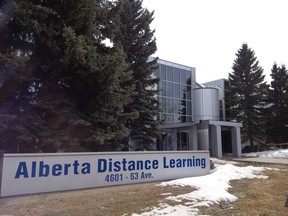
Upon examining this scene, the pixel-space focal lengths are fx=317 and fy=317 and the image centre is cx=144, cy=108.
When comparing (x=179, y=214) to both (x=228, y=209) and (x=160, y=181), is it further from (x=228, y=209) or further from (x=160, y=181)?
(x=160, y=181)

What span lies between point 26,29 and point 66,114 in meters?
3.12

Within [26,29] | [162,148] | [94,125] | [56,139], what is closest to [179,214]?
[56,139]

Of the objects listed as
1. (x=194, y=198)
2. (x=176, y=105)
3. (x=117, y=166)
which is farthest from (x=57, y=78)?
(x=176, y=105)

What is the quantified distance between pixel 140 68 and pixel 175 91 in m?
15.2

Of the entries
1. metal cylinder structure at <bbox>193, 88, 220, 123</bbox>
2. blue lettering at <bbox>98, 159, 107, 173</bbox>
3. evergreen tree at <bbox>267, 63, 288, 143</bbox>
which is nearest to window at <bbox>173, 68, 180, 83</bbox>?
metal cylinder structure at <bbox>193, 88, 220, 123</bbox>

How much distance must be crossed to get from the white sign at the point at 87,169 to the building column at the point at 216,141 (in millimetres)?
18168

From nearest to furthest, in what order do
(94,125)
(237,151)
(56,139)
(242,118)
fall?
(56,139), (94,125), (237,151), (242,118)

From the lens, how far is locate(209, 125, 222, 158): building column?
29766 mm

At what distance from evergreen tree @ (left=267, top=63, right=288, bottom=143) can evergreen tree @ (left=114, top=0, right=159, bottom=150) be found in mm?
23972

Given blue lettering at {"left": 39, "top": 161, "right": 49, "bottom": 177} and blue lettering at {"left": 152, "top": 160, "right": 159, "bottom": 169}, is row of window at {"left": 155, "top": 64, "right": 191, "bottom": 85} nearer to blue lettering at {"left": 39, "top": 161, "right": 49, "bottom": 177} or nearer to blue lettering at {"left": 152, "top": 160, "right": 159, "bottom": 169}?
blue lettering at {"left": 152, "top": 160, "right": 159, "bottom": 169}

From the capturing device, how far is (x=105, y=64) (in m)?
11.6

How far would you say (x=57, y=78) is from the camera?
11.8 meters

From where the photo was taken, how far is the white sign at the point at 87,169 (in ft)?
26.4

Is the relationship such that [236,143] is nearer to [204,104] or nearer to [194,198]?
[204,104]
